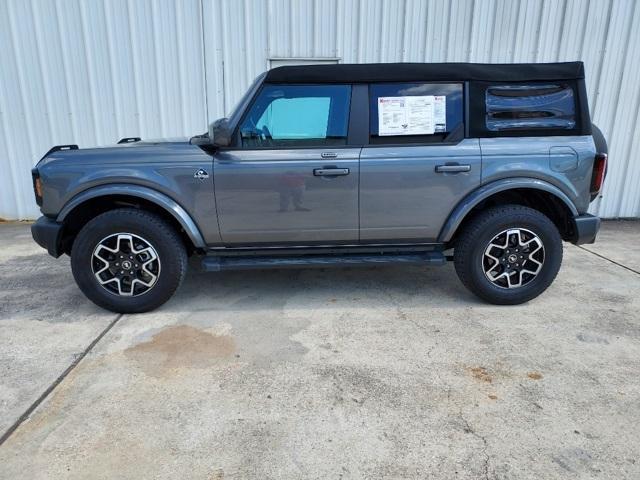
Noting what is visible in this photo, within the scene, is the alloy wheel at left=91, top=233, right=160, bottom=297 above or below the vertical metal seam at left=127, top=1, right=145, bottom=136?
below

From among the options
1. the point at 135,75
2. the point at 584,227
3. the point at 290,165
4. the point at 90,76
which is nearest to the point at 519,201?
the point at 584,227

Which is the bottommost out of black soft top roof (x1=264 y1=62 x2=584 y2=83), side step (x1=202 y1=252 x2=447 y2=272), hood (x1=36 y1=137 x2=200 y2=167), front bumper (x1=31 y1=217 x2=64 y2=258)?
side step (x1=202 y1=252 x2=447 y2=272)

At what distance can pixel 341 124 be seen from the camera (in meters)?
3.40

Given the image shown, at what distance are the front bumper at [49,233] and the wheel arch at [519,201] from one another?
9.78ft

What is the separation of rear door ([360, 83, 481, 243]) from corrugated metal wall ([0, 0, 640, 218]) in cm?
330

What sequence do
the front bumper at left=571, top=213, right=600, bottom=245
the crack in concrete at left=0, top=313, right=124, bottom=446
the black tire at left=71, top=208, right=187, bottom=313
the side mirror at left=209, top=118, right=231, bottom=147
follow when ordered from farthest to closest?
the front bumper at left=571, top=213, right=600, bottom=245 → the black tire at left=71, top=208, right=187, bottom=313 → the side mirror at left=209, top=118, right=231, bottom=147 → the crack in concrete at left=0, top=313, right=124, bottom=446

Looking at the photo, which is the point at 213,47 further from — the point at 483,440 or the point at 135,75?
the point at 483,440

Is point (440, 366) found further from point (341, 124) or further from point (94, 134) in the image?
point (94, 134)

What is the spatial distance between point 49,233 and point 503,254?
354 centimetres

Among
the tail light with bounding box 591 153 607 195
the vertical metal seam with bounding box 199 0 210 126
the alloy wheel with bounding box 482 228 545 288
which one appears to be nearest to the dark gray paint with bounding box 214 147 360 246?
the alloy wheel with bounding box 482 228 545 288

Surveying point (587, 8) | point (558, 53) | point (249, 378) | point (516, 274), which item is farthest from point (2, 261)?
point (587, 8)

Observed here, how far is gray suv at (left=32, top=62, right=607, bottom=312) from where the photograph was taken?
3.35 m

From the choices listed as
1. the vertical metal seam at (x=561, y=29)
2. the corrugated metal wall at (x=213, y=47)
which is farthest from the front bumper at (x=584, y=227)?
the vertical metal seam at (x=561, y=29)

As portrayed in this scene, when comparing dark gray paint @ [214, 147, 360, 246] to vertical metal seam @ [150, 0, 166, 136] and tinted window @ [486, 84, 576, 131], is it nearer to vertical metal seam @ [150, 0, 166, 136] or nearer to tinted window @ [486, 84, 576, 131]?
tinted window @ [486, 84, 576, 131]
